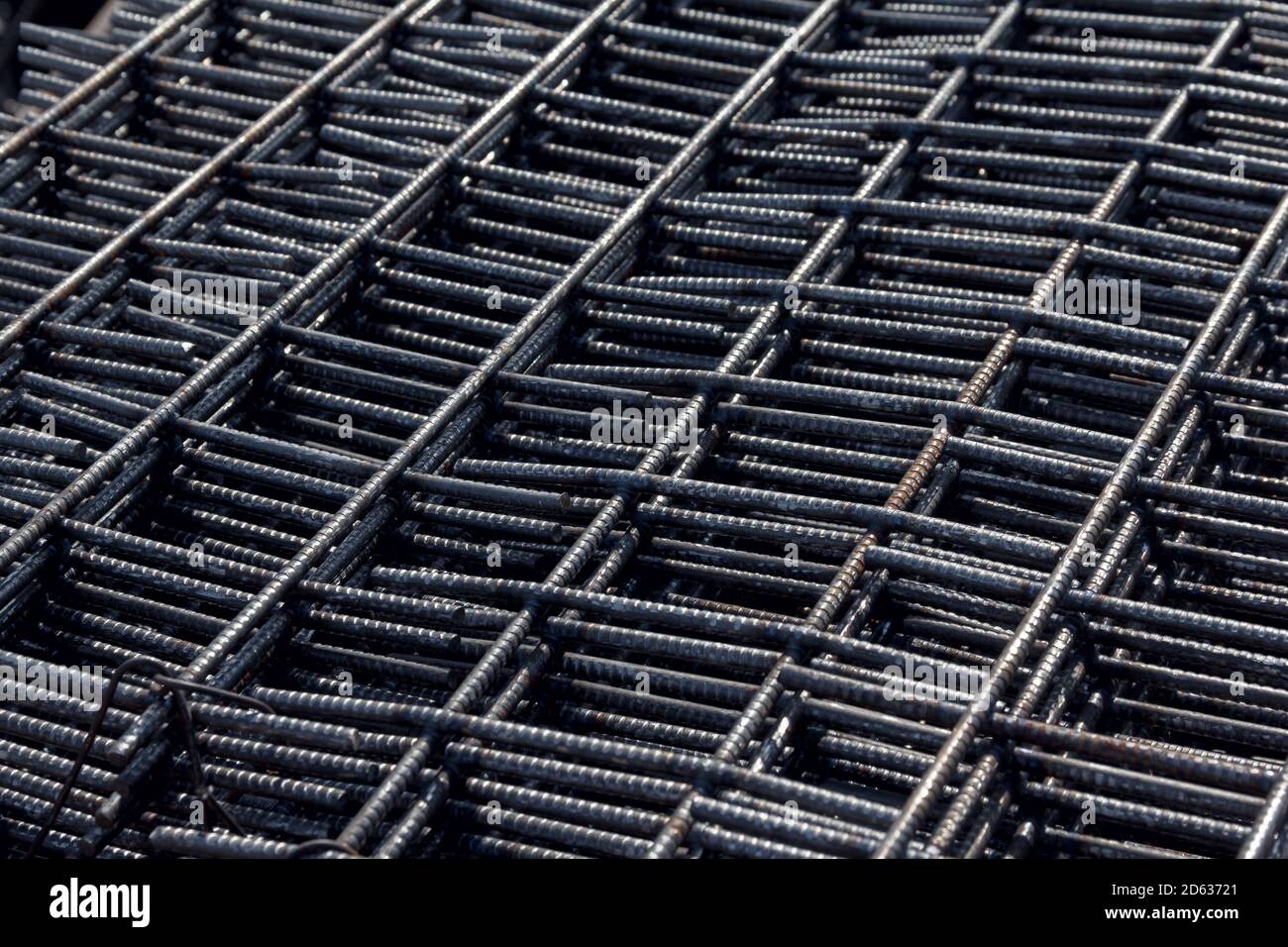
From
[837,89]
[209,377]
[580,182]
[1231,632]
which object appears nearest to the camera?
[1231,632]

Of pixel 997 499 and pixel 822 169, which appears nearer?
pixel 997 499

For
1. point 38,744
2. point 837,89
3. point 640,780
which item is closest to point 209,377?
point 38,744

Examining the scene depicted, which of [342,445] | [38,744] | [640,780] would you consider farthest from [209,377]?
[640,780]
